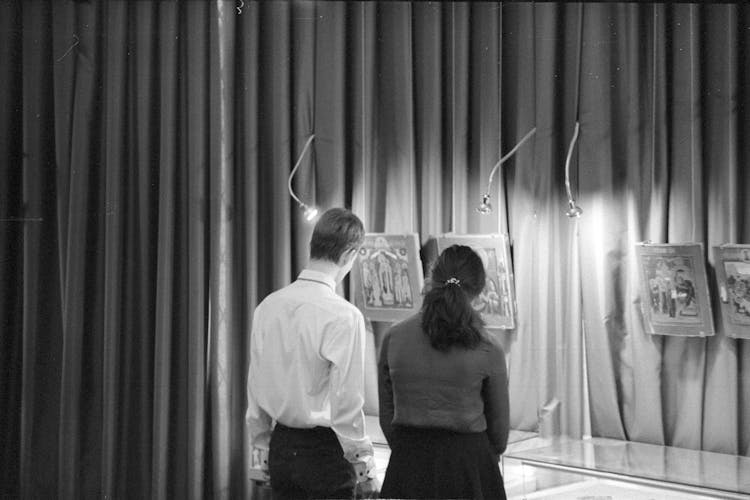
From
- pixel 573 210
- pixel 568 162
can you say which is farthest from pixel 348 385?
pixel 568 162

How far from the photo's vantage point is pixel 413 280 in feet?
13.1

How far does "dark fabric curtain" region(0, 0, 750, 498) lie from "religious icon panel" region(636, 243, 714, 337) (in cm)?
9

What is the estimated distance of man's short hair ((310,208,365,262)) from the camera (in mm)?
3031

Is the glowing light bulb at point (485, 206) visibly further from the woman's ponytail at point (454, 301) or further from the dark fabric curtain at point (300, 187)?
the woman's ponytail at point (454, 301)

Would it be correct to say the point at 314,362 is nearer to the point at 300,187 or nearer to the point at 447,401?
the point at 447,401

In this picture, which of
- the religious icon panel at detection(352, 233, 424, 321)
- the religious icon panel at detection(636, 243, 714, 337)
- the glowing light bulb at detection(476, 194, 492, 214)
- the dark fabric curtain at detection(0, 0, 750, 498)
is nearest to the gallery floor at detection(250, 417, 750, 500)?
the dark fabric curtain at detection(0, 0, 750, 498)

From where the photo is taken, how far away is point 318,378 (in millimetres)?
2969

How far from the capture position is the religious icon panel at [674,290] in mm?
3506

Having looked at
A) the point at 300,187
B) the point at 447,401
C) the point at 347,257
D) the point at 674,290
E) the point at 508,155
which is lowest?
the point at 447,401

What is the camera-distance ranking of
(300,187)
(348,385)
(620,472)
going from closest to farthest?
(348,385) < (620,472) < (300,187)

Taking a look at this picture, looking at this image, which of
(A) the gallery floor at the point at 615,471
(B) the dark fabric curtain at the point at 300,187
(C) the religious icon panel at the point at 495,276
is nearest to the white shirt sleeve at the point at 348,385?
(A) the gallery floor at the point at 615,471

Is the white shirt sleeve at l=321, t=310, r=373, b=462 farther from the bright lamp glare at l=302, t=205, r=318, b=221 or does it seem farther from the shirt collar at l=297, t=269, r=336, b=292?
the bright lamp glare at l=302, t=205, r=318, b=221

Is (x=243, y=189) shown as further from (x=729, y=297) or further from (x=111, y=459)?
(x=729, y=297)

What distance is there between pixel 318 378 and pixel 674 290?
1478 millimetres
